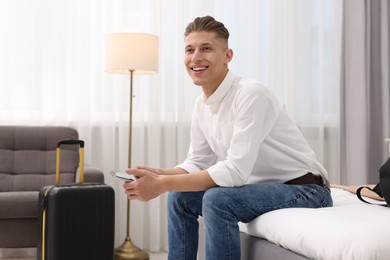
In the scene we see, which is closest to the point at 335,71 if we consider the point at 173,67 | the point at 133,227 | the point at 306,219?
the point at 173,67

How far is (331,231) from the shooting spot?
5.28 ft

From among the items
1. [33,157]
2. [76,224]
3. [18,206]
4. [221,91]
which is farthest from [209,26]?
[33,157]

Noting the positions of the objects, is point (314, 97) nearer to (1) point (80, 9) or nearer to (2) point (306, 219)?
(1) point (80, 9)

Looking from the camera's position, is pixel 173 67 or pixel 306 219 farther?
pixel 173 67

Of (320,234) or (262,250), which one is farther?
(262,250)

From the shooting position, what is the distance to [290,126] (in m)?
2.25

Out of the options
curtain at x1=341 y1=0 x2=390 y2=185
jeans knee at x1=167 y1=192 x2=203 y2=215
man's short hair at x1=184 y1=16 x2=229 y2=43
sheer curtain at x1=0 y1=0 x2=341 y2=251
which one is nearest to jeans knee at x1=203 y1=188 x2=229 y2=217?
jeans knee at x1=167 y1=192 x2=203 y2=215

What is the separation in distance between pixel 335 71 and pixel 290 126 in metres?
2.60

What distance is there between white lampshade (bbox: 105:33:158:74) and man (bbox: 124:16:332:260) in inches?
54.3

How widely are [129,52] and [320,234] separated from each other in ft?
7.75

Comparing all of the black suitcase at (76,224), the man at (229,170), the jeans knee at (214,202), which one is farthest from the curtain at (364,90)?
the jeans knee at (214,202)

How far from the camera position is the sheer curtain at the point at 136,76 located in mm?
4137

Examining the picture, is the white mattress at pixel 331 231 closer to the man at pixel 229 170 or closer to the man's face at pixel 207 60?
the man at pixel 229 170

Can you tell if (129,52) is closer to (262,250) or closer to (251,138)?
(251,138)
